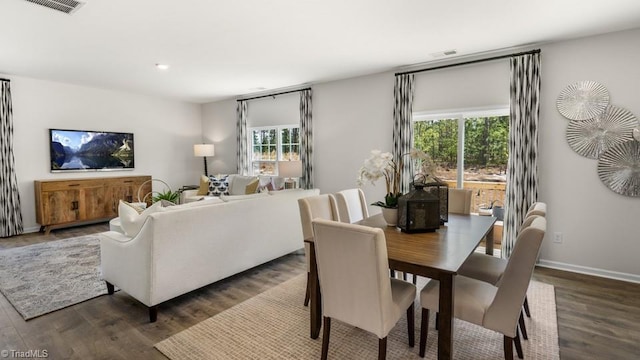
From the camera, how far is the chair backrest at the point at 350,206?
3.00 m

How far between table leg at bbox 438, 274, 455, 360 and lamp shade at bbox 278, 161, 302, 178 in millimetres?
3946

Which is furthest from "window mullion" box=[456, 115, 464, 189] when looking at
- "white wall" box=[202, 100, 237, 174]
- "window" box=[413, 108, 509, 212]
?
"white wall" box=[202, 100, 237, 174]

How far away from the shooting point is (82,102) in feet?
19.1

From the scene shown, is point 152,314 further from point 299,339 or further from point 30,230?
point 30,230

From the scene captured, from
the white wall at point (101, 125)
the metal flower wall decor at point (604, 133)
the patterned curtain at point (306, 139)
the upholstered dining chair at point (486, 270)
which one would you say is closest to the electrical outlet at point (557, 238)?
the metal flower wall decor at point (604, 133)

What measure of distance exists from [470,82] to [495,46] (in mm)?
524

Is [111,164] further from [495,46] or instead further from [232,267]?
[495,46]

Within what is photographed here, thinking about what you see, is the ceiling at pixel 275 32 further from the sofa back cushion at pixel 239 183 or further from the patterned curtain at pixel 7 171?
the sofa back cushion at pixel 239 183

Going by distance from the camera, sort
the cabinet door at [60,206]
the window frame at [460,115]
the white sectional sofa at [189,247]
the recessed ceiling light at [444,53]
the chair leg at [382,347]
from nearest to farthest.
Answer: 1. the chair leg at [382,347]
2. the white sectional sofa at [189,247]
3. the recessed ceiling light at [444,53]
4. the window frame at [460,115]
5. the cabinet door at [60,206]

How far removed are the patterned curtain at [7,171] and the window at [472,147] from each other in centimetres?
651

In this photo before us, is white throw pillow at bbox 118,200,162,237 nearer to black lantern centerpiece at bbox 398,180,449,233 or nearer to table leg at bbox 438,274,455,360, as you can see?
black lantern centerpiece at bbox 398,180,449,233

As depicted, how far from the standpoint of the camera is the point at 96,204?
5.70 m

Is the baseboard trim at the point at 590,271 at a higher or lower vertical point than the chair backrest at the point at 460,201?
lower

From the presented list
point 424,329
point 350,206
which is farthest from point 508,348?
point 350,206
